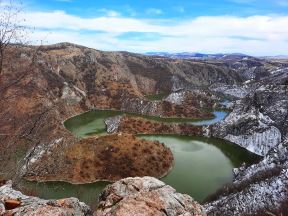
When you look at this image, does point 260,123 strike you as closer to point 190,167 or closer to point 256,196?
point 190,167

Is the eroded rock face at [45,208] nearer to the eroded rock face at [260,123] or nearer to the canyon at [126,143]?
the canyon at [126,143]

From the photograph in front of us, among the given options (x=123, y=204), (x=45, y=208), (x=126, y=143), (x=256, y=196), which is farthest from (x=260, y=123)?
(x=45, y=208)

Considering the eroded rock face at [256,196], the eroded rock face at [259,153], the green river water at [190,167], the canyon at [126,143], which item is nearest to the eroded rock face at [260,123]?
the eroded rock face at [259,153]

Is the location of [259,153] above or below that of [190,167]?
below

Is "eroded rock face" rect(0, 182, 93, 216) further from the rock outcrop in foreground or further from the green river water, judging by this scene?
the green river water

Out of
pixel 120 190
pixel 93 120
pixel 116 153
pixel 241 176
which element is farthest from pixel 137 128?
pixel 120 190

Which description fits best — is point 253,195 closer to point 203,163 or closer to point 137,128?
point 203,163
